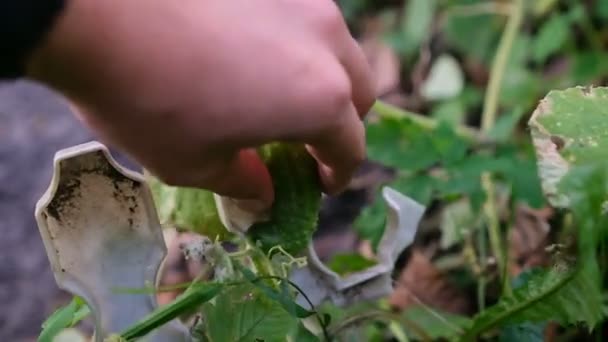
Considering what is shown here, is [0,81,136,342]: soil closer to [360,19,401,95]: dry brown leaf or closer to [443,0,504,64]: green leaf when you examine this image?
[360,19,401,95]: dry brown leaf

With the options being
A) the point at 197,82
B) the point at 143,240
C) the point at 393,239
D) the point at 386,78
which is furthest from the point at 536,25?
the point at 197,82

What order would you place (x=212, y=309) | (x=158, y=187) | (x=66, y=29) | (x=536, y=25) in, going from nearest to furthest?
(x=66, y=29) → (x=212, y=309) → (x=158, y=187) → (x=536, y=25)

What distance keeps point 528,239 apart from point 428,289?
5.5 inches

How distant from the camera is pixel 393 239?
0.80 metres

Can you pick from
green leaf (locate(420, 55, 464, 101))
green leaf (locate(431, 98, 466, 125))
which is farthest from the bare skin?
green leaf (locate(420, 55, 464, 101))

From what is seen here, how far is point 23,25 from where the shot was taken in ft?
1.48

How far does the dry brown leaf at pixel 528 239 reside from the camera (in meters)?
1.09

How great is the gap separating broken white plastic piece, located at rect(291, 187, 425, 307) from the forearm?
339 mm

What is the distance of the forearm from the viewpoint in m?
0.45

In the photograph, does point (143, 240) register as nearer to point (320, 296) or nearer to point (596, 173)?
point (320, 296)

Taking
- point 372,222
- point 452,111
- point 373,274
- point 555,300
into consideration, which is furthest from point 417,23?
point 555,300

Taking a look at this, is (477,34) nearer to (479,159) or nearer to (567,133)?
(479,159)

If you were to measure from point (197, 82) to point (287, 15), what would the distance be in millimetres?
82

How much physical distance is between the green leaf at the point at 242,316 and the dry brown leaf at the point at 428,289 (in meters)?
0.51
